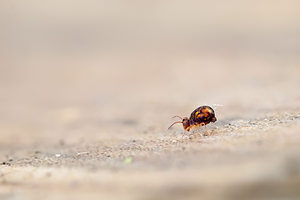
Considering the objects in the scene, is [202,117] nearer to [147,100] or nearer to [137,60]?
[147,100]

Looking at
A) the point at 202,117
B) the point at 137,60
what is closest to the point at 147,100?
the point at 202,117

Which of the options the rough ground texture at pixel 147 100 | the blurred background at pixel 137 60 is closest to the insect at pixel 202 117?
the rough ground texture at pixel 147 100

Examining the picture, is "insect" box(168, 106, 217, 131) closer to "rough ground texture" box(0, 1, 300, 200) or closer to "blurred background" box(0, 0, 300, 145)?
"rough ground texture" box(0, 1, 300, 200)

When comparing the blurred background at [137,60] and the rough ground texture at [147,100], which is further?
the blurred background at [137,60]

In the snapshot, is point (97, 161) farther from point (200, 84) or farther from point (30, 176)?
point (200, 84)

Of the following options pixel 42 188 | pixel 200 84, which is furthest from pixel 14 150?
pixel 200 84

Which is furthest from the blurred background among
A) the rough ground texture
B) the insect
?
the insect

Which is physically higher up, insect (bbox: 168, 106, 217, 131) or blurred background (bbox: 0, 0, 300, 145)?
blurred background (bbox: 0, 0, 300, 145)

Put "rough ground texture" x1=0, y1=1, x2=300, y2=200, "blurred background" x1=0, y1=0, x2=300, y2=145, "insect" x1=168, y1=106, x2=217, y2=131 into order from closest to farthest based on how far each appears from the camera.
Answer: "rough ground texture" x1=0, y1=1, x2=300, y2=200, "insect" x1=168, y1=106, x2=217, y2=131, "blurred background" x1=0, y1=0, x2=300, y2=145

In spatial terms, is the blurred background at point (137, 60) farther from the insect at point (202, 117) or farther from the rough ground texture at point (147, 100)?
→ the insect at point (202, 117)
